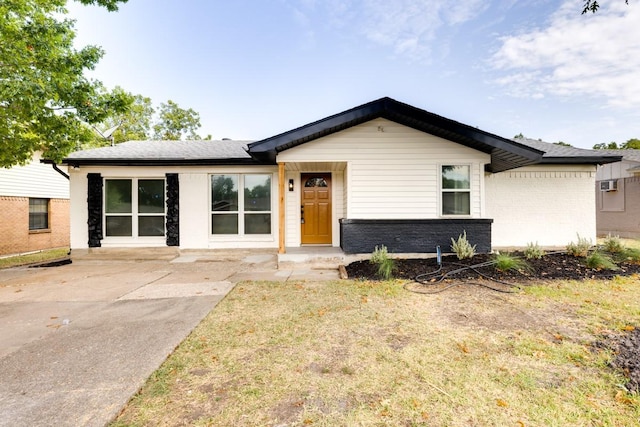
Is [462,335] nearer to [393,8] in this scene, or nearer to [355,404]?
[355,404]

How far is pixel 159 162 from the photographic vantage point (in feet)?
27.6

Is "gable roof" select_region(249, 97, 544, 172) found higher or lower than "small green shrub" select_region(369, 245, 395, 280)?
higher

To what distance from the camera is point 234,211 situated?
8.80 m

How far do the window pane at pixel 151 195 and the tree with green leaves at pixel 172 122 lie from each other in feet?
77.1

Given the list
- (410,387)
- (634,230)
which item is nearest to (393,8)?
(410,387)

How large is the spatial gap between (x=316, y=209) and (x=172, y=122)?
26.8 m

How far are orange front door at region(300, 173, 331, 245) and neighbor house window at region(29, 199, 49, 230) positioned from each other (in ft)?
41.6

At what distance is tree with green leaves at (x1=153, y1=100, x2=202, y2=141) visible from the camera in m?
29.1

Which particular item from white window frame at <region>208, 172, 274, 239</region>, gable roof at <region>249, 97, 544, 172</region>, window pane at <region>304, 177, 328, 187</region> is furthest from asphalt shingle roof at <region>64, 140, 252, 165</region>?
window pane at <region>304, 177, 328, 187</region>

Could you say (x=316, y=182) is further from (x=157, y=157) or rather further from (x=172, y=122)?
(x=172, y=122)

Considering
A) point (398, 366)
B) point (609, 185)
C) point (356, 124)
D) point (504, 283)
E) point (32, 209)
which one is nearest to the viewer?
point (398, 366)

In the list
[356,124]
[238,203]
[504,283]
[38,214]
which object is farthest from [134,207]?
[504,283]

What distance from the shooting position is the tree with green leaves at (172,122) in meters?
29.1

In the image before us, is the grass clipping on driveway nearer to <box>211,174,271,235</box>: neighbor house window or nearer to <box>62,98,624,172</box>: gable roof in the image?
<box>62,98,624,172</box>: gable roof
